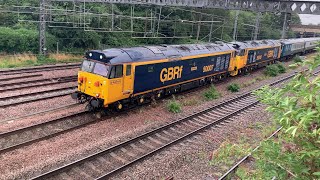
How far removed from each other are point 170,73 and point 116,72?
476 centimetres

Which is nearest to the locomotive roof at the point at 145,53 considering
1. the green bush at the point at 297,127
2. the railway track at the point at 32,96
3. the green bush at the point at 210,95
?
the green bush at the point at 210,95

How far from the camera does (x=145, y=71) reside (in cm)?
1650

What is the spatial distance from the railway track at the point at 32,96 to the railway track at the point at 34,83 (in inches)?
55.8

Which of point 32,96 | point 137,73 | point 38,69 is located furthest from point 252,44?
point 32,96

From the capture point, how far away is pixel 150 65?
1681 cm

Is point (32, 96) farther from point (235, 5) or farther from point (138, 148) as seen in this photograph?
point (235, 5)

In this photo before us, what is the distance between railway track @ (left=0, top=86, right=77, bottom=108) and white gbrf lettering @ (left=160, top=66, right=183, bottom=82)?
5.95m

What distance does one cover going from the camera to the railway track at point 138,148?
10016mm

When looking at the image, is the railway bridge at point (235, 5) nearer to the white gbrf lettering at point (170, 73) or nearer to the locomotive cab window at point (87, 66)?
the white gbrf lettering at point (170, 73)

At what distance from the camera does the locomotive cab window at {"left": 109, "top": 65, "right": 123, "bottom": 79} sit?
1449cm

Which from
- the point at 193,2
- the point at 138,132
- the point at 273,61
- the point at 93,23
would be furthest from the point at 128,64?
the point at 273,61

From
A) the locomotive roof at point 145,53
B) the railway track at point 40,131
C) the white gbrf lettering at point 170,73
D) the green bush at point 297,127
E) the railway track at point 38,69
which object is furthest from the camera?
the railway track at point 38,69

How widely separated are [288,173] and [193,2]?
25.6m

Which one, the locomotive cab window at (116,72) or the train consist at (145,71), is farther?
the train consist at (145,71)
